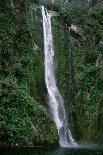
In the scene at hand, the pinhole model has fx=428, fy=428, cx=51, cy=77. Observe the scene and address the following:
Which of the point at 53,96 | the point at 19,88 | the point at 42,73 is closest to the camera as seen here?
the point at 19,88

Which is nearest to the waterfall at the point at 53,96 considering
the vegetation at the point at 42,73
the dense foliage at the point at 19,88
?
the vegetation at the point at 42,73

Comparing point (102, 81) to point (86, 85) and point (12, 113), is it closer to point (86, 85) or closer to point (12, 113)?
point (86, 85)

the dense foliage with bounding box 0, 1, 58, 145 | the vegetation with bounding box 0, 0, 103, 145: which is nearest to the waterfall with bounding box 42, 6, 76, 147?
the vegetation with bounding box 0, 0, 103, 145

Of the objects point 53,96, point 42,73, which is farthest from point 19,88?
point 42,73

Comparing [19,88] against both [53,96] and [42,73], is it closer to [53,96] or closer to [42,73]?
[53,96]

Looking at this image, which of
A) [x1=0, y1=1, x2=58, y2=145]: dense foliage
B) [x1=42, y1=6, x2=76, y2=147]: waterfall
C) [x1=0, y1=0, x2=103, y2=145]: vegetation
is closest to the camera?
[x1=0, y1=1, x2=58, y2=145]: dense foliage

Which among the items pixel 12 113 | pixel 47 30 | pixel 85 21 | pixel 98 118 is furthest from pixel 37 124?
pixel 85 21

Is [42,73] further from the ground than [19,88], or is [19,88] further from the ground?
[42,73]

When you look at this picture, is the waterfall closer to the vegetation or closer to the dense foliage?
the vegetation

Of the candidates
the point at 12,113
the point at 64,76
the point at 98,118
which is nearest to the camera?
the point at 12,113
